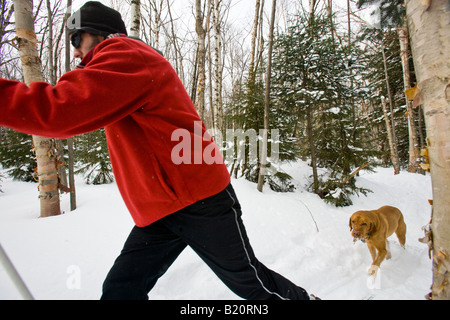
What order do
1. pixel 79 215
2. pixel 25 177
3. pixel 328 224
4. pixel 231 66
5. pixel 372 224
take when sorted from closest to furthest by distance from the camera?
pixel 372 224
pixel 79 215
pixel 328 224
pixel 25 177
pixel 231 66

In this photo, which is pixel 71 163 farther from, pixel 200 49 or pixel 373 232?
pixel 373 232

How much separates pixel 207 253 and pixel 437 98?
175 centimetres

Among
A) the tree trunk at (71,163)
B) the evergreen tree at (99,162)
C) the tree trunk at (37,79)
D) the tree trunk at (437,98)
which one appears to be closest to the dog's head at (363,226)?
the tree trunk at (437,98)

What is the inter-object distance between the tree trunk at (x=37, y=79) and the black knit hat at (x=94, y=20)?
3.42 m

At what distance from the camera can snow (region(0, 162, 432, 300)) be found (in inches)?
83.4

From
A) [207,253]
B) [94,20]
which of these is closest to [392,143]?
[207,253]

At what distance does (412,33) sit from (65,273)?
3667 mm

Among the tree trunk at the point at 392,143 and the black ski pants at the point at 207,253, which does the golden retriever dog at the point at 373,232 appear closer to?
the black ski pants at the point at 207,253

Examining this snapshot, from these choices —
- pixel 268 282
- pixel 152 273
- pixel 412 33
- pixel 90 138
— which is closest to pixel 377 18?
pixel 412 33

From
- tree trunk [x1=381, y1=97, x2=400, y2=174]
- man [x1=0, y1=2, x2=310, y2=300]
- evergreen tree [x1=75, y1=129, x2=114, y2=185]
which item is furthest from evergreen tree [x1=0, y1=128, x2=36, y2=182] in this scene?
tree trunk [x1=381, y1=97, x2=400, y2=174]

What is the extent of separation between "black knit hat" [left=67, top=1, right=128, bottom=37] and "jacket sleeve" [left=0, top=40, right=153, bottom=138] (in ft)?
1.29

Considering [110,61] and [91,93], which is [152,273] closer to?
[91,93]

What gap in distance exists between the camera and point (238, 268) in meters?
1.23

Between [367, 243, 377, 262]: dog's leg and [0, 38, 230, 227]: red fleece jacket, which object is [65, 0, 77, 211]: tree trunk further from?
[367, 243, 377, 262]: dog's leg
